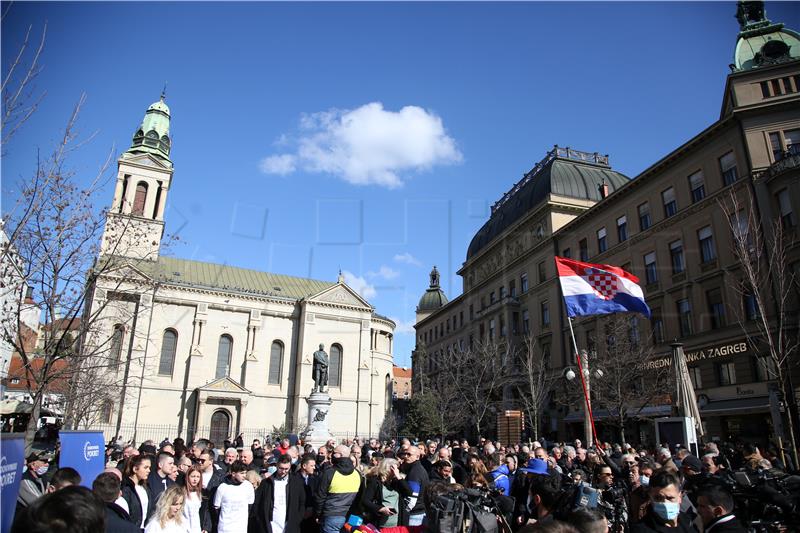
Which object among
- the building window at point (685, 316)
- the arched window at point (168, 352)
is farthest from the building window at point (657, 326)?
the arched window at point (168, 352)

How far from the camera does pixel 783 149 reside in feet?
85.5

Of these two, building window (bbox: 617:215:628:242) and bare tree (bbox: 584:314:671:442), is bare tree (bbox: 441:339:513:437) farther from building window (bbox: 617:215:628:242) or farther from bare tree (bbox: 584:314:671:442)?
building window (bbox: 617:215:628:242)

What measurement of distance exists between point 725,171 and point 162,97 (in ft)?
190

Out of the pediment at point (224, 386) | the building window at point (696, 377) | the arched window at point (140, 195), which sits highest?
the arched window at point (140, 195)

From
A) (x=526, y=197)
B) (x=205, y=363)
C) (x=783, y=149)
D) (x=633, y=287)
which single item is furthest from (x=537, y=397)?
(x=205, y=363)

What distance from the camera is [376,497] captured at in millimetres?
6750

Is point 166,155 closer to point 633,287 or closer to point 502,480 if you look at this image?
point 633,287

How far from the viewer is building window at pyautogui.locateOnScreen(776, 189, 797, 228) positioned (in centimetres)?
2411

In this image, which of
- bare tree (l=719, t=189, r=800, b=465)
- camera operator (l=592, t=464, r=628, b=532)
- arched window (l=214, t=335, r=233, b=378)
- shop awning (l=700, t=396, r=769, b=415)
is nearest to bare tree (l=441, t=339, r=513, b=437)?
shop awning (l=700, t=396, r=769, b=415)

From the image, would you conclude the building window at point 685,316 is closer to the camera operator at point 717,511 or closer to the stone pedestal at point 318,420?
the stone pedestal at point 318,420

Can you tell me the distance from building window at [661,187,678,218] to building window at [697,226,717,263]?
2.69m

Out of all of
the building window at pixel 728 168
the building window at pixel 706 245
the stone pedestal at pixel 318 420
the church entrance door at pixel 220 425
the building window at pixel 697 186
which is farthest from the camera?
the church entrance door at pixel 220 425

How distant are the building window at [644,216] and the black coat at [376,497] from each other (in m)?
31.5

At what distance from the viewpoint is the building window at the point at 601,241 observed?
37469mm
